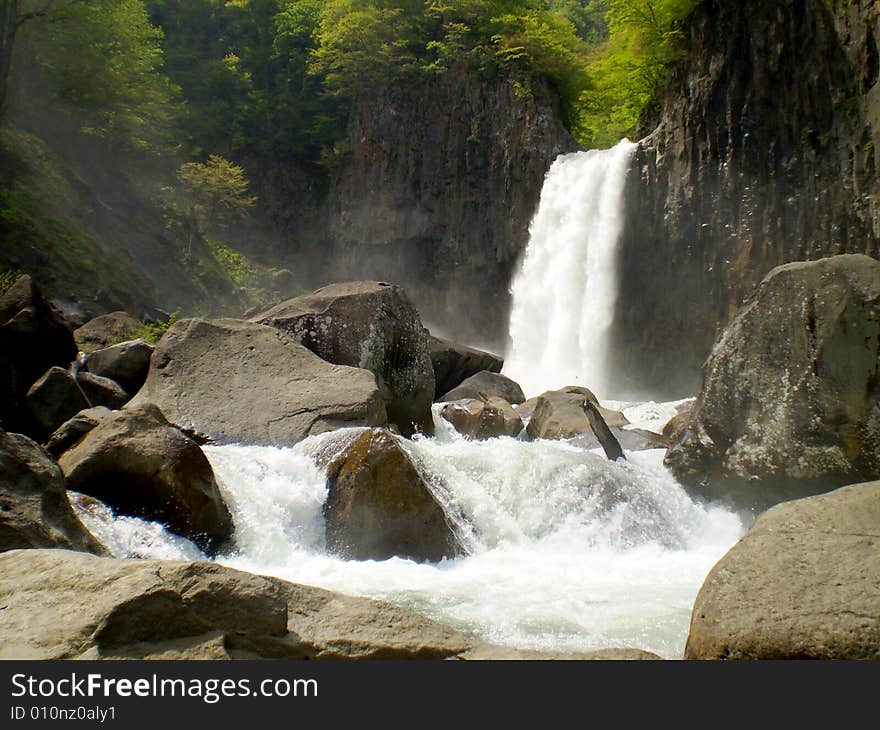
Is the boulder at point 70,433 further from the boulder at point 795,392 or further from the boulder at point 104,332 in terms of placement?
the boulder at point 104,332

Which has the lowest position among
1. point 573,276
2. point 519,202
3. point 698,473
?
point 698,473

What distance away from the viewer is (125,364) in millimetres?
11742

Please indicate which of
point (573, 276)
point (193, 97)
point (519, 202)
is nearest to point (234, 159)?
point (193, 97)

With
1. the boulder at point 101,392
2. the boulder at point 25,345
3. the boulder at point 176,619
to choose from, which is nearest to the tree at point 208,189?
the boulder at point 101,392

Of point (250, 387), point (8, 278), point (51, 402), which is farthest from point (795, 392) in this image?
point (8, 278)

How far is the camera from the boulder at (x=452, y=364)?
1655 centimetres

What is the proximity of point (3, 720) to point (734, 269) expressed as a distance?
20479 mm

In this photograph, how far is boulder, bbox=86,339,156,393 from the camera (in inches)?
460

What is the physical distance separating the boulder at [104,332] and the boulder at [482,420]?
7.16 meters

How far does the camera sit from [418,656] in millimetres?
3486

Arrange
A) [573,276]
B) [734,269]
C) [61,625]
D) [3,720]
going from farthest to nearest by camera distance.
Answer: [573,276], [734,269], [61,625], [3,720]

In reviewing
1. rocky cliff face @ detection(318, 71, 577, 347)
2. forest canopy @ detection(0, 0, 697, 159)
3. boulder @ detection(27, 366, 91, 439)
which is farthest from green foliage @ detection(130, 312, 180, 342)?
rocky cliff face @ detection(318, 71, 577, 347)

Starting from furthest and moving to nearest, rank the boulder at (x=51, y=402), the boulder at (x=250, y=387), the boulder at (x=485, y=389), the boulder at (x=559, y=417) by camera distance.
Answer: the boulder at (x=485, y=389)
the boulder at (x=559, y=417)
the boulder at (x=250, y=387)
the boulder at (x=51, y=402)

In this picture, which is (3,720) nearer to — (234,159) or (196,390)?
(196,390)
